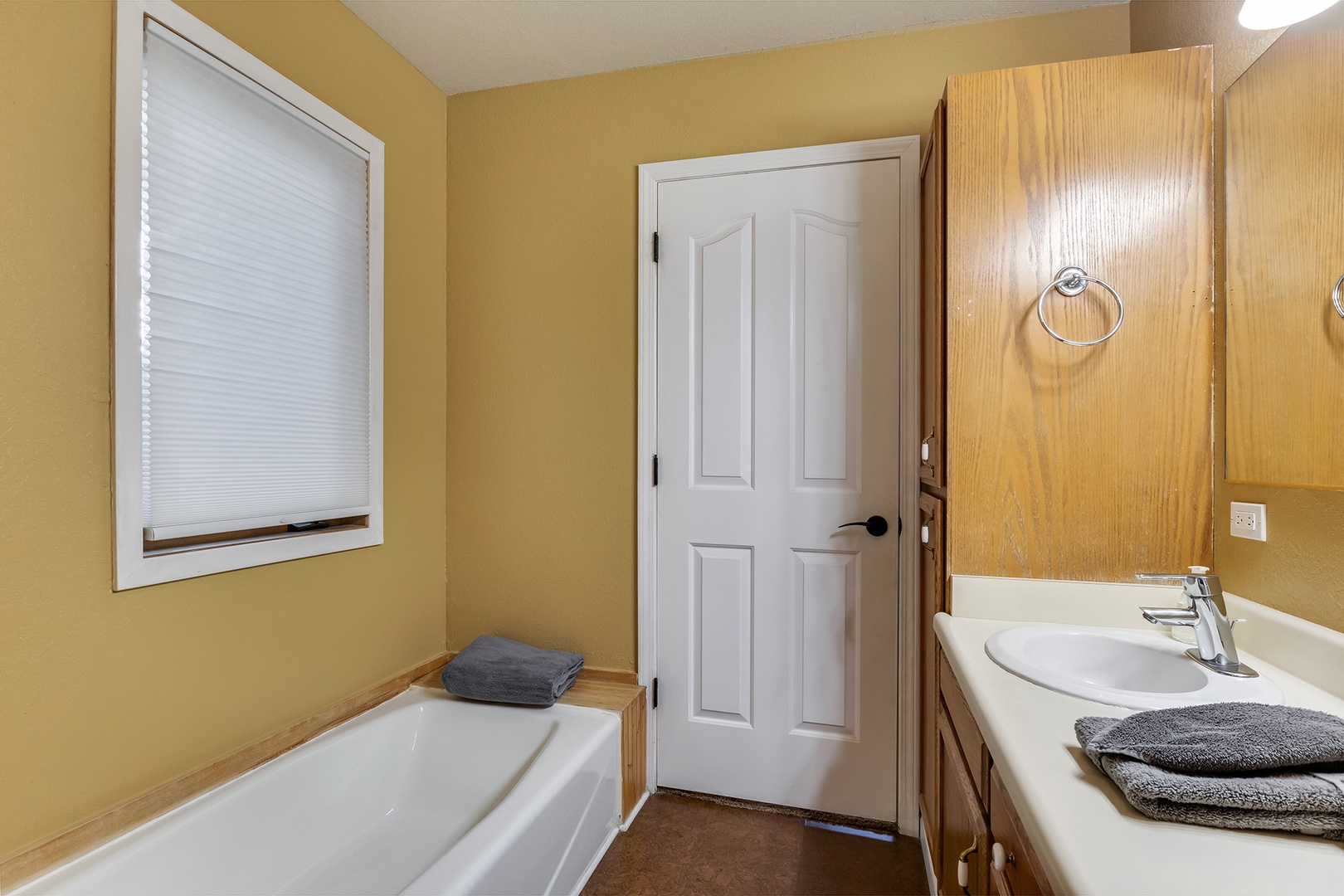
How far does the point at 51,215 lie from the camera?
1284 millimetres

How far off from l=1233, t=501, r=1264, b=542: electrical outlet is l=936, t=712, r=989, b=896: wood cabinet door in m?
0.69

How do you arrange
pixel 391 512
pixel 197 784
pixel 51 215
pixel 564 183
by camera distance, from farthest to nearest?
pixel 564 183 → pixel 391 512 → pixel 197 784 → pixel 51 215

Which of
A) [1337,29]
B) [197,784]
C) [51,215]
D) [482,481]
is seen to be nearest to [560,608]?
[482,481]

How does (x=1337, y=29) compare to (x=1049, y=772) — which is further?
(x=1337, y=29)

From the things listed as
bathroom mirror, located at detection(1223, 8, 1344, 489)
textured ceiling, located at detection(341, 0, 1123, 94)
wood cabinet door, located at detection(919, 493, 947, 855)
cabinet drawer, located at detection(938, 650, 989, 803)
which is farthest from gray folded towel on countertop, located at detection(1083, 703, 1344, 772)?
textured ceiling, located at detection(341, 0, 1123, 94)

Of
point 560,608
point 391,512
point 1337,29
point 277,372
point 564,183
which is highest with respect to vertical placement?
point 564,183

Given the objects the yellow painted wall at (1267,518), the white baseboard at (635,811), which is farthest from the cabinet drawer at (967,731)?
the white baseboard at (635,811)

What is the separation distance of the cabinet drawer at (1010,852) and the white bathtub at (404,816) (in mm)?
924

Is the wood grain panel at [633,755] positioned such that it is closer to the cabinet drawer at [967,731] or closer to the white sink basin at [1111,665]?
the cabinet drawer at [967,731]

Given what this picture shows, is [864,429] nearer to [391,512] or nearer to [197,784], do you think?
[391,512]

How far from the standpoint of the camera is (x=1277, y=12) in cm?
112

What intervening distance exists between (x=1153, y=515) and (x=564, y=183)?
6.61ft

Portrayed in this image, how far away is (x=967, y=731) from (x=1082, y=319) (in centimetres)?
91

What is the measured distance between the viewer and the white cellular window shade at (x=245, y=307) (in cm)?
147
